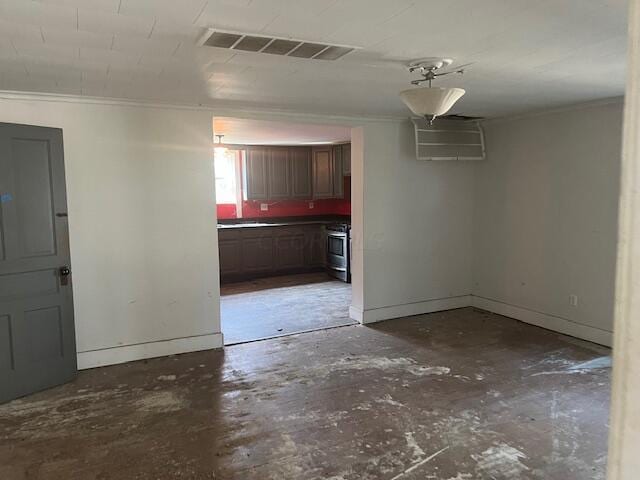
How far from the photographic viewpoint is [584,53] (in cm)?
279

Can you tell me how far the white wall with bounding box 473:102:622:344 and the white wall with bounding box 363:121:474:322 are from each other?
231 millimetres

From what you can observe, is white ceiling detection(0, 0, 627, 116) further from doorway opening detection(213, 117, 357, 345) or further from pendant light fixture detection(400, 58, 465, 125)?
doorway opening detection(213, 117, 357, 345)

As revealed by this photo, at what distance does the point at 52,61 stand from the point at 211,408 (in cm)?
241

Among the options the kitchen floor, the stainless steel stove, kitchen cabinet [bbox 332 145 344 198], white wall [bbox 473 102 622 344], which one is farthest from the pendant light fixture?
kitchen cabinet [bbox 332 145 344 198]

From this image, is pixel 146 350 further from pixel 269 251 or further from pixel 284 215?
pixel 284 215

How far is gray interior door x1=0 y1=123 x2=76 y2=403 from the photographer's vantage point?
3.37 metres

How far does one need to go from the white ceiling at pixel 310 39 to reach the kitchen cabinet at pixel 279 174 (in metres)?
4.10

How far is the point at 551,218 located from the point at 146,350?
13.7 ft

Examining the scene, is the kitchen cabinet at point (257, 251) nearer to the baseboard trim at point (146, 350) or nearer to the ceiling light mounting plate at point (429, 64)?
the baseboard trim at point (146, 350)

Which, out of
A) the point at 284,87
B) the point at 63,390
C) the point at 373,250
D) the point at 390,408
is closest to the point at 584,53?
the point at 284,87

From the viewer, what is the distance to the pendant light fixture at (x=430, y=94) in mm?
2903

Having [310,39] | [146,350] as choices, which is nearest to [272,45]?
[310,39]

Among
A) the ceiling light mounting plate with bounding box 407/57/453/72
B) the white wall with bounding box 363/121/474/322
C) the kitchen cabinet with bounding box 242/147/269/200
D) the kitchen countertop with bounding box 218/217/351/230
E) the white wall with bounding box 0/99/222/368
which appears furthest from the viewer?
the kitchen cabinet with bounding box 242/147/269/200

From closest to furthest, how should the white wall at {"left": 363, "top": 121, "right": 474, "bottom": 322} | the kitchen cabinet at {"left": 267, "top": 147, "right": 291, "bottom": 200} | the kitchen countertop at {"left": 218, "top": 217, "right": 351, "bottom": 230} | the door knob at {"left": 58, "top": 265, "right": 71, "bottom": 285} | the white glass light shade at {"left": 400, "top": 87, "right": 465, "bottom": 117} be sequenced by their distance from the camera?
the white glass light shade at {"left": 400, "top": 87, "right": 465, "bottom": 117} < the door knob at {"left": 58, "top": 265, "right": 71, "bottom": 285} < the white wall at {"left": 363, "top": 121, "right": 474, "bottom": 322} < the kitchen countertop at {"left": 218, "top": 217, "right": 351, "bottom": 230} < the kitchen cabinet at {"left": 267, "top": 147, "right": 291, "bottom": 200}
